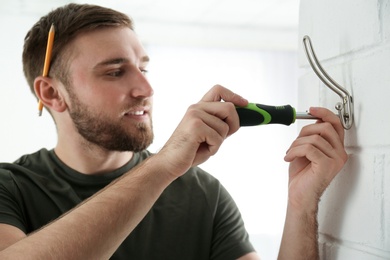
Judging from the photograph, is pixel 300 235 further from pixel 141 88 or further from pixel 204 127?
pixel 141 88

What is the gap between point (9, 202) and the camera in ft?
3.83

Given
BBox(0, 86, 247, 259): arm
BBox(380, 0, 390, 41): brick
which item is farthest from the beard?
BBox(380, 0, 390, 41): brick

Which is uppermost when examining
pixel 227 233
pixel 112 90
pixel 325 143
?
pixel 112 90

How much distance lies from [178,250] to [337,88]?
0.66 meters

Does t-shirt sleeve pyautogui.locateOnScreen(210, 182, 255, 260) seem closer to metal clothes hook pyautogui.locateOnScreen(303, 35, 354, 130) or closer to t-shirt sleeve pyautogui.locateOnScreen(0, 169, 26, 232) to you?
t-shirt sleeve pyautogui.locateOnScreen(0, 169, 26, 232)

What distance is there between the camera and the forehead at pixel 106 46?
1334mm

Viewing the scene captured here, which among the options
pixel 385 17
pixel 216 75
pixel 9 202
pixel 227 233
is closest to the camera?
pixel 385 17

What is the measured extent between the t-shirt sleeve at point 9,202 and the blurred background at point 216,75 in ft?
7.17

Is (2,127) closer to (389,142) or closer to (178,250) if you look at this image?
(178,250)

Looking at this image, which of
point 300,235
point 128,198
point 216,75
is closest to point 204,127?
point 128,198

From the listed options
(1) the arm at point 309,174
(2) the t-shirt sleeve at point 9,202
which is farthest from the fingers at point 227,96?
(2) the t-shirt sleeve at point 9,202

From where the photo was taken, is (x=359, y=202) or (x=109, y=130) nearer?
(x=359, y=202)

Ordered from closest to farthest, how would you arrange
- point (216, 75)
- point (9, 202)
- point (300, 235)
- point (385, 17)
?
1. point (385, 17)
2. point (300, 235)
3. point (9, 202)
4. point (216, 75)

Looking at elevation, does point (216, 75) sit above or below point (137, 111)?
above
